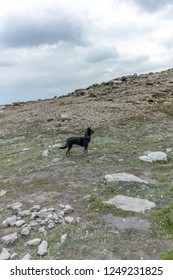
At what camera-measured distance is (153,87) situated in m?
37.9

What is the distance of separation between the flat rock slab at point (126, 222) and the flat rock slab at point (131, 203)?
61cm

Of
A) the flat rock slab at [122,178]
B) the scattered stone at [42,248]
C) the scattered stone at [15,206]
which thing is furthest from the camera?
the flat rock slab at [122,178]

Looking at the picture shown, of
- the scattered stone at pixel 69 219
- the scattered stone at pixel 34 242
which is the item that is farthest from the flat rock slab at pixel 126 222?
the scattered stone at pixel 34 242

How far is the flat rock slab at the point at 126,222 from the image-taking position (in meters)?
10.3

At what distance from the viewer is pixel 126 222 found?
10.5 m

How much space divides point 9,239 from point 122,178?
→ 5.31 m

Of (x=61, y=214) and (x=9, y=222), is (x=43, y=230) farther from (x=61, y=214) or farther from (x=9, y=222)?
(x=9, y=222)

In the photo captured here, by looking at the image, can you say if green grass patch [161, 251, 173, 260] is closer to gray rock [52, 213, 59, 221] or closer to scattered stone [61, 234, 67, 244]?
scattered stone [61, 234, 67, 244]

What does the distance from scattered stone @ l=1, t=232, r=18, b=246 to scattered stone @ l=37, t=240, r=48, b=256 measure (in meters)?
0.95

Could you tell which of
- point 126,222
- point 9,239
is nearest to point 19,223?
point 9,239

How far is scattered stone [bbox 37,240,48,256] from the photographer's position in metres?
9.12

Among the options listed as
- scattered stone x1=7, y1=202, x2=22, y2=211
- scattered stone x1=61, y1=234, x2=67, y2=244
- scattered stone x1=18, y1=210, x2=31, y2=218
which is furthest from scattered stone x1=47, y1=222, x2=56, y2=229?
scattered stone x1=7, y1=202, x2=22, y2=211

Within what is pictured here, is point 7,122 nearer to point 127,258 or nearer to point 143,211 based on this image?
A: point 143,211

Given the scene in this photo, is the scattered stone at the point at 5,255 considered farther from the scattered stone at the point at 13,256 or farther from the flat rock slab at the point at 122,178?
the flat rock slab at the point at 122,178
